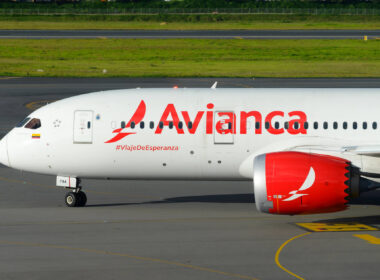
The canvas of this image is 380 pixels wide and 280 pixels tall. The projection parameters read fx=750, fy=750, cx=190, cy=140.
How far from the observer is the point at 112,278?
19.2 meters

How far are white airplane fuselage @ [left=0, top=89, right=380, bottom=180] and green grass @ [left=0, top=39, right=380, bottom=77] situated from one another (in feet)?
137

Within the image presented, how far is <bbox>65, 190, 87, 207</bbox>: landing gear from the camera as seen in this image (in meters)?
27.8

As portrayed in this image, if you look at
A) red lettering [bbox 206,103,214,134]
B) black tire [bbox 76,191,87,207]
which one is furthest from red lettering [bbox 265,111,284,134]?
black tire [bbox 76,191,87,207]

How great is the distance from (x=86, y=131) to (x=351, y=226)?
9933 mm

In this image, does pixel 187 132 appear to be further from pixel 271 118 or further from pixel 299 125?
pixel 299 125

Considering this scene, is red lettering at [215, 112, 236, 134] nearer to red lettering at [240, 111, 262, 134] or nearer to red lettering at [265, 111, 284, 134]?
red lettering at [240, 111, 262, 134]

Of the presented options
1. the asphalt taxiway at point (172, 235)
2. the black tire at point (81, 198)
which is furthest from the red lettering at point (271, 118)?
the black tire at point (81, 198)

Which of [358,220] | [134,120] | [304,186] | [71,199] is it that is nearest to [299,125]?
[304,186]

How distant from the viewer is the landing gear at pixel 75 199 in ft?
91.1

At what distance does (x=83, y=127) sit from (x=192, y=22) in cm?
11434

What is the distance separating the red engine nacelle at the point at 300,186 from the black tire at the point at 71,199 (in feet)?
24.1

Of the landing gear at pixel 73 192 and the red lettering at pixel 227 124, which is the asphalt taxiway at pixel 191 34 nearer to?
the landing gear at pixel 73 192

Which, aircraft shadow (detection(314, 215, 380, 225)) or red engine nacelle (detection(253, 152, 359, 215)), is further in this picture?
aircraft shadow (detection(314, 215, 380, 225))

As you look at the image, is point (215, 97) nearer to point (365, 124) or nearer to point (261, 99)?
point (261, 99)
